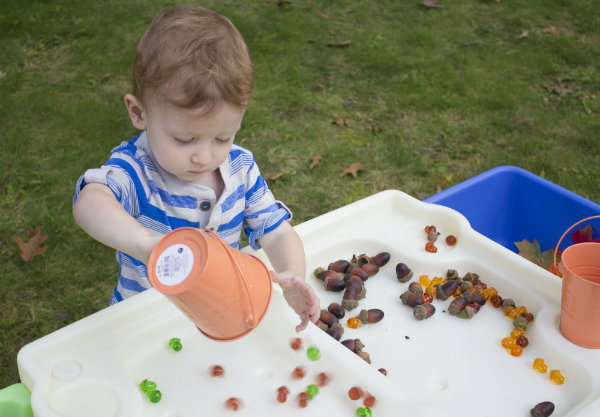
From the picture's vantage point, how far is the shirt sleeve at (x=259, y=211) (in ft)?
4.07

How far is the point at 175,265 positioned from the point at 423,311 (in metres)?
0.68

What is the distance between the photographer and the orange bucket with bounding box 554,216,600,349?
106cm

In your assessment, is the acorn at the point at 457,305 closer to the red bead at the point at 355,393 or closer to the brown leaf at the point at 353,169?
the red bead at the point at 355,393

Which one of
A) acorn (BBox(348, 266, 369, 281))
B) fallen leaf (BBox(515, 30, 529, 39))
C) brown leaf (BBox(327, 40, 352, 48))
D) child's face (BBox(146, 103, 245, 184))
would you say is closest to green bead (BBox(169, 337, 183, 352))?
child's face (BBox(146, 103, 245, 184))

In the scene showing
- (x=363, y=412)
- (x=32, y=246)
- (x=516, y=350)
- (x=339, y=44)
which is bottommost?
(x=339, y=44)

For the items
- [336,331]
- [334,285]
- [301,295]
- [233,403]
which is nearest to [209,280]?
[301,295]

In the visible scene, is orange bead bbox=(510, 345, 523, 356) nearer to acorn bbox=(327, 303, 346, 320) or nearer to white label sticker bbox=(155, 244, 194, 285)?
acorn bbox=(327, 303, 346, 320)

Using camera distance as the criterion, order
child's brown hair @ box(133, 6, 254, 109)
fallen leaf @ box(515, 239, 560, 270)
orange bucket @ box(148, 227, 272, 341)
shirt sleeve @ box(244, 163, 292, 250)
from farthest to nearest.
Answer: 1. fallen leaf @ box(515, 239, 560, 270)
2. shirt sleeve @ box(244, 163, 292, 250)
3. child's brown hair @ box(133, 6, 254, 109)
4. orange bucket @ box(148, 227, 272, 341)

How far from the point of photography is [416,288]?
130 centimetres

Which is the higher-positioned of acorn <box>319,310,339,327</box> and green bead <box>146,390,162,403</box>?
green bead <box>146,390,162,403</box>

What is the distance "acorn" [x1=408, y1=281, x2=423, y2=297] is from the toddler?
0.89 ft

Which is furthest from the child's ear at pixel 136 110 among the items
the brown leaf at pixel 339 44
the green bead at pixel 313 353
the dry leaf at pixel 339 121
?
the brown leaf at pixel 339 44

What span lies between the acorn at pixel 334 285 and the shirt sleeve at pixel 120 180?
44cm

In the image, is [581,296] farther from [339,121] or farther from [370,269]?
[339,121]
